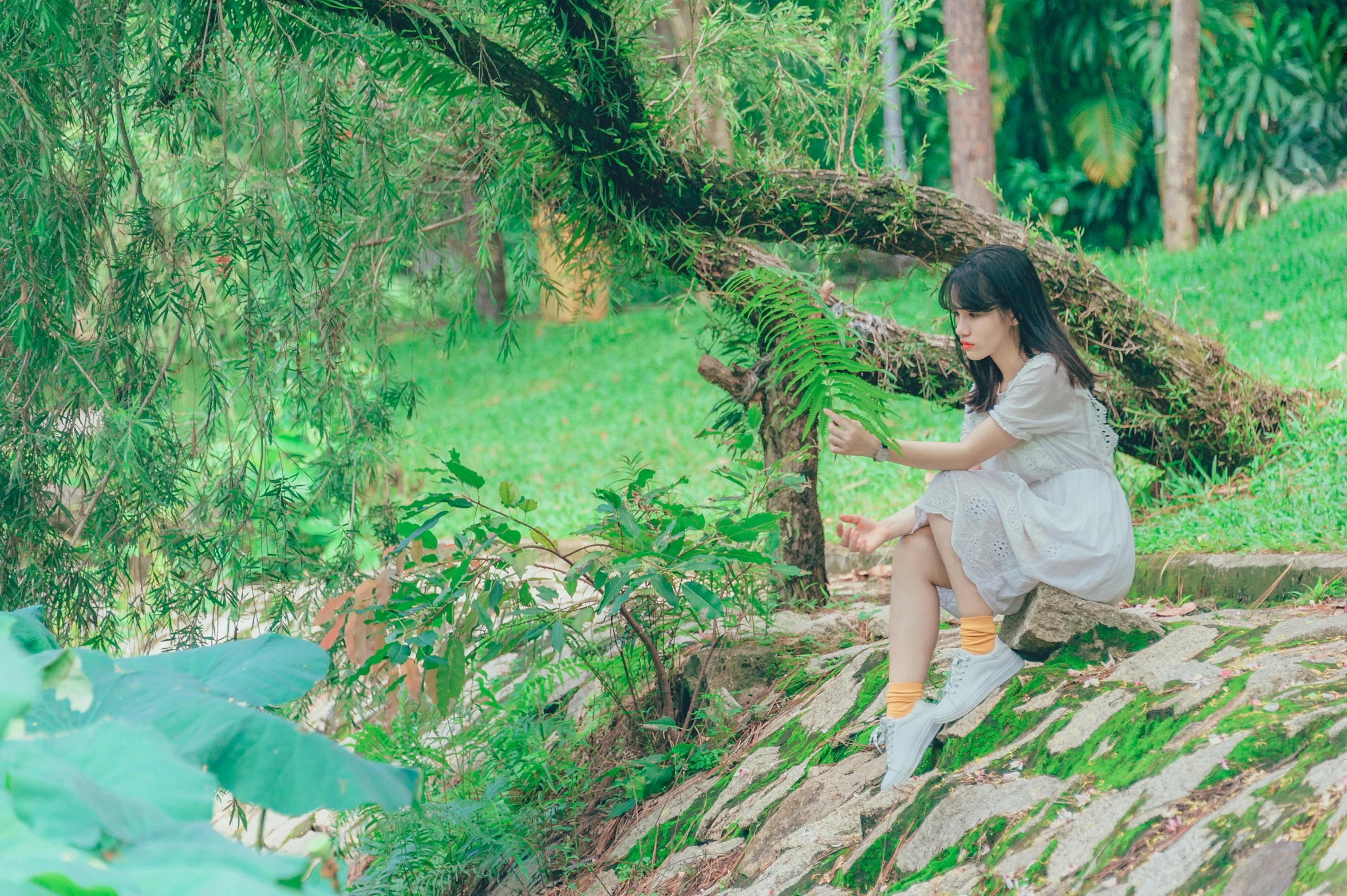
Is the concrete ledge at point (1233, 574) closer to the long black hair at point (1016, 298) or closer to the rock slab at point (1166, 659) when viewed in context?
the rock slab at point (1166, 659)

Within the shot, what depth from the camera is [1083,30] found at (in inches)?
575

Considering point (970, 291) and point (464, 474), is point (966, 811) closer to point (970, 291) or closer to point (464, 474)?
point (970, 291)

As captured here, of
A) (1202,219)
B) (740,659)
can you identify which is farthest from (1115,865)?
(1202,219)

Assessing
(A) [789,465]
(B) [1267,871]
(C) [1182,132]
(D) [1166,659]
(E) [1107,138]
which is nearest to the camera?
(B) [1267,871]

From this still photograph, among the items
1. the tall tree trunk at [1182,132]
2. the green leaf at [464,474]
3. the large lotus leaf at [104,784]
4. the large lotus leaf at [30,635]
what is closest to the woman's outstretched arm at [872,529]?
Answer: the green leaf at [464,474]

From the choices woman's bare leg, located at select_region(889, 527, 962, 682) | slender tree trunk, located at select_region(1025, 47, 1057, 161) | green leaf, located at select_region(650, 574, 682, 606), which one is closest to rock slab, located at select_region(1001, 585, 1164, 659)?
woman's bare leg, located at select_region(889, 527, 962, 682)

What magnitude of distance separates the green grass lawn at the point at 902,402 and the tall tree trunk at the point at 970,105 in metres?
1.26

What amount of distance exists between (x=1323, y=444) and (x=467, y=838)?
3.70m

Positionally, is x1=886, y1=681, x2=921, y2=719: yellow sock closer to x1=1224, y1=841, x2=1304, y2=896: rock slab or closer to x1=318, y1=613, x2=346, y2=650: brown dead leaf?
x1=1224, y1=841, x2=1304, y2=896: rock slab

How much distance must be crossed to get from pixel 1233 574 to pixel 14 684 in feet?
12.0

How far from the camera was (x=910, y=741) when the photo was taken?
9.21 ft

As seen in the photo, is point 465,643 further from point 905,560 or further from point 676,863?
point 905,560

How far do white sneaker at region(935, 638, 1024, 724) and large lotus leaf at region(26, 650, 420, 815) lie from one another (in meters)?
1.78

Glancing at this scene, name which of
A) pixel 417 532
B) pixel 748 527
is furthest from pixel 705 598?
pixel 417 532
